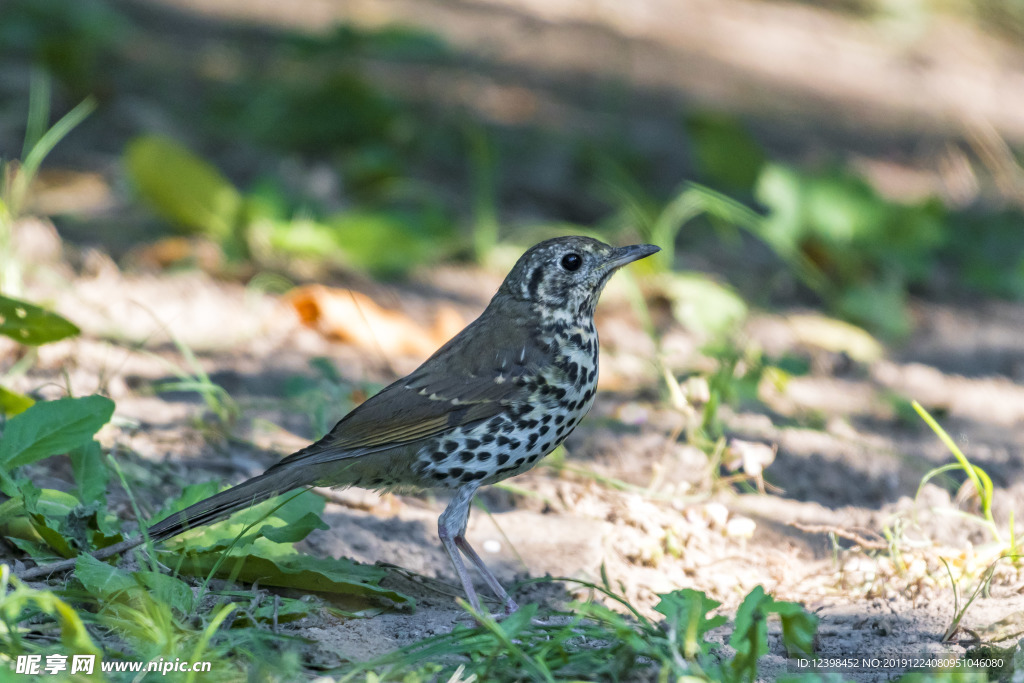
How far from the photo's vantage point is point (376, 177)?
22.3 feet

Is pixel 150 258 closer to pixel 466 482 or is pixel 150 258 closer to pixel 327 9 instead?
pixel 466 482

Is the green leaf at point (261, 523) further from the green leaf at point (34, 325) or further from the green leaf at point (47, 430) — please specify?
the green leaf at point (34, 325)

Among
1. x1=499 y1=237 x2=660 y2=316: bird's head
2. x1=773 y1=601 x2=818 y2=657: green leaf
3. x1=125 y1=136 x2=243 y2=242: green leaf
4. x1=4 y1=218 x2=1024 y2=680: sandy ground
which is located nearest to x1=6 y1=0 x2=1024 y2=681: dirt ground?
x1=4 y1=218 x2=1024 y2=680: sandy ground

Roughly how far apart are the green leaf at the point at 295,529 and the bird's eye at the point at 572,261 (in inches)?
47.9

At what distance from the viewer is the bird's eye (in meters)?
3.58

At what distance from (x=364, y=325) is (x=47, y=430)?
2.31m

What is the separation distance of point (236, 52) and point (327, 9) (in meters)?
1.61

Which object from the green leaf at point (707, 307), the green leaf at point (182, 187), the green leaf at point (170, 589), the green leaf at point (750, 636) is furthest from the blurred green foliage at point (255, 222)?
the green leaf at point (750, 636)

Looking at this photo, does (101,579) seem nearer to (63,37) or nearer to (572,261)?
(572,261)

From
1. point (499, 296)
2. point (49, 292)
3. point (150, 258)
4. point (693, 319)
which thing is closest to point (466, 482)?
point (499, 296)

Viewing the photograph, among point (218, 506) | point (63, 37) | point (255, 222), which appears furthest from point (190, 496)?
point (63, 37)

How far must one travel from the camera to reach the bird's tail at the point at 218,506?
2852 mm

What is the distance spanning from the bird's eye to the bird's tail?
3.96 feet

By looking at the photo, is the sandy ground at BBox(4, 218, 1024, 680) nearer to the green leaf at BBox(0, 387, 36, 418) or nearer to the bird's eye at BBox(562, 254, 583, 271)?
the green leaf at BBox(0, 387, 36, 418)
